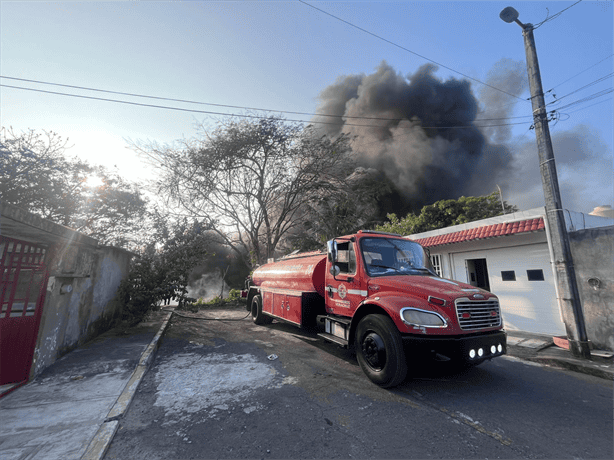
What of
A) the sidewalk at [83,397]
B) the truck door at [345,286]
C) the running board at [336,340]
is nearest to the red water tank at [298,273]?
the truck door at [345,286]

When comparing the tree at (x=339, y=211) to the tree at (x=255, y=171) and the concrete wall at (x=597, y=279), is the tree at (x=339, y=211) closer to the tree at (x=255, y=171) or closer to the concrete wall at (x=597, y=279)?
the tree at (x=255, y=171)

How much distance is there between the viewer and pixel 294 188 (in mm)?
18297

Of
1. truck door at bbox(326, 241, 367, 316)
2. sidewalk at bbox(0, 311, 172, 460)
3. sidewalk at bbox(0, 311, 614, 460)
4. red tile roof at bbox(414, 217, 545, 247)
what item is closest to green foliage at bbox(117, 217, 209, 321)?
sidewalk at bbox(0, 311, 614, 460)

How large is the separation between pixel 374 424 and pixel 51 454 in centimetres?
332

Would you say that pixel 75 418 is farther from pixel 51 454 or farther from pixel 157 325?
pixel 157 325

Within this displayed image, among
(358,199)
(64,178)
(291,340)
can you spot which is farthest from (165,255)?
(358,199)

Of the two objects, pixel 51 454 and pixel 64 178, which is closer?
pixel 51 454

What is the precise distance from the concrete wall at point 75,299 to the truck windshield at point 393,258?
19.3 feet

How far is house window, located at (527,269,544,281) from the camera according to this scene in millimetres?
8523

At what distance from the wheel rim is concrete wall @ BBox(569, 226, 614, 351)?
5999mm

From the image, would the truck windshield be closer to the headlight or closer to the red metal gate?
the headlight

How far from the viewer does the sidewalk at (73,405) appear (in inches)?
110

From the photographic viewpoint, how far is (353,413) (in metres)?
3.49

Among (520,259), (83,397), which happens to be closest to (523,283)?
(520,259)
